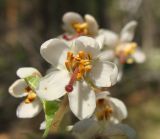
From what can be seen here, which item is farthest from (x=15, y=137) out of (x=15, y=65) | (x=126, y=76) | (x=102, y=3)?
(x=102, y=3)

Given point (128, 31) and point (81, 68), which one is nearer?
point (81, 68)

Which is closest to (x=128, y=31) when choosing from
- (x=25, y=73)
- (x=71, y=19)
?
(x=71, y=19)

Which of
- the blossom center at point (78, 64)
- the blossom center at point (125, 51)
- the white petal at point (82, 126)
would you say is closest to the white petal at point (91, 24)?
the blossom center at point (125, 51)

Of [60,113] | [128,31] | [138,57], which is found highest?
[60,113]

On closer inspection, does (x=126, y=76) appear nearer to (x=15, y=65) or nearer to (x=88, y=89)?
(x=15, y=65)

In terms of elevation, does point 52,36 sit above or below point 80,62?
below

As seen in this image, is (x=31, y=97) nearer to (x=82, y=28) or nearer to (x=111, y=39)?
(x=82, y=28)
